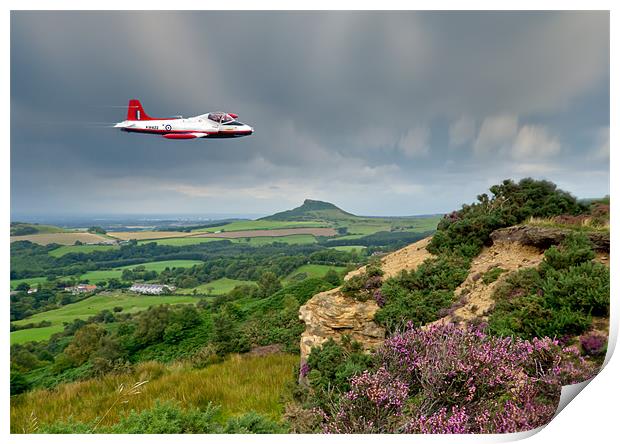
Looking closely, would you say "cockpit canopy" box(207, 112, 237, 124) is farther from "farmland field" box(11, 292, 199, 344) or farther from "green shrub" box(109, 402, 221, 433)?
"green shrub" box(109, 402, 221, 433)

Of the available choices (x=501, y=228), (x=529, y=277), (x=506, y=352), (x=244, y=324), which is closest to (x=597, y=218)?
(x=501, y=228)

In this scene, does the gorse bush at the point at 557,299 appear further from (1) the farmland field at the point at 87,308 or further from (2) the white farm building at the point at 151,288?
(2) the white farm building at the point at 151,288

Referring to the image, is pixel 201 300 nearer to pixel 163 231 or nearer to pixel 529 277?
pixel 163 231

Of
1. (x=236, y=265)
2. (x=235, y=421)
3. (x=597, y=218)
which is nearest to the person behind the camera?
(x=235, y=421)

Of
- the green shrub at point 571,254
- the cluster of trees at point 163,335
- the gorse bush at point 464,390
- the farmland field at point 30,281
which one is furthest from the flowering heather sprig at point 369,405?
the farmland field at point 30,281

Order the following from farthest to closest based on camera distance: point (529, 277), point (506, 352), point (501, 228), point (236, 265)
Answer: point (236, 265)
point (501, 228)
point (529, 277)
point (506, 352)

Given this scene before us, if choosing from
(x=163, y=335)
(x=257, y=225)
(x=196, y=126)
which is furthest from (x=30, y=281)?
(x=257, y=225)

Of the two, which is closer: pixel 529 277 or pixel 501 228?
pixel 529 277
